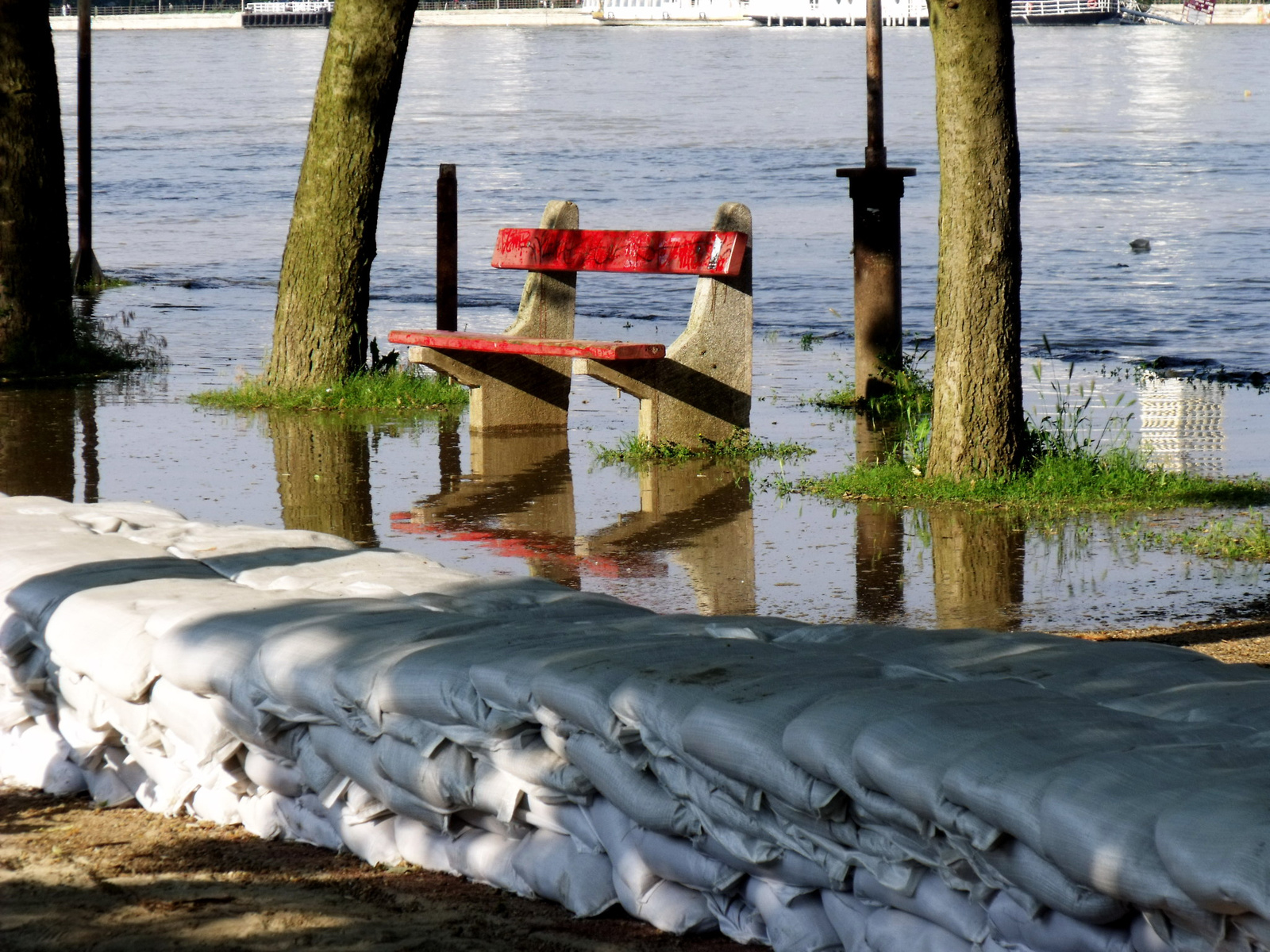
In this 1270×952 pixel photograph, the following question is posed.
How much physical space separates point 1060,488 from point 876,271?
2.91m

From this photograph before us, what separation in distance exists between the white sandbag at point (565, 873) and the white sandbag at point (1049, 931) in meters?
0.83

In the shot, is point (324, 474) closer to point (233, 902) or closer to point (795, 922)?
point (233, 902)

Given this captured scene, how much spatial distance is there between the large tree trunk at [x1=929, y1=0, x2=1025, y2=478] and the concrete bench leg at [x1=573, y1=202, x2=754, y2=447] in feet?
4.12

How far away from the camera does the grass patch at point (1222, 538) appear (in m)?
6.69

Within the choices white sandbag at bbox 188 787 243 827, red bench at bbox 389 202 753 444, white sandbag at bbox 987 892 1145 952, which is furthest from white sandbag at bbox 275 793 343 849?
red bench at bbox 389 202 753 444

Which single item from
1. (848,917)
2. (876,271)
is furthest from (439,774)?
(876,271)

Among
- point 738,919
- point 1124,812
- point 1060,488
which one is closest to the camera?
point 1124,812

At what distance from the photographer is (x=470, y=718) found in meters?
3.44

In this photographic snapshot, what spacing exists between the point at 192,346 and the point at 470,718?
10.9 metres

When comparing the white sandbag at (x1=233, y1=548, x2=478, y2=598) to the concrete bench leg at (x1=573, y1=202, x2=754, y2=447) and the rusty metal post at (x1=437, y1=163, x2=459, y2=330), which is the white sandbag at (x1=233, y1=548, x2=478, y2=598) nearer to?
the concrete bench leg at (x1=573, y1=202, x2=754, y2=447)

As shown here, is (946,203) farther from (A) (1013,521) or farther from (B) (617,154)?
(B) (617,154)

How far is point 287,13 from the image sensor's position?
14812 centimetres

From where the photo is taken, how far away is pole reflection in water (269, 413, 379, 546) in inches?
287

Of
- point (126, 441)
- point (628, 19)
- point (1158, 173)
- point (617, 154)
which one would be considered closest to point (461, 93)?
point (617, 154)
